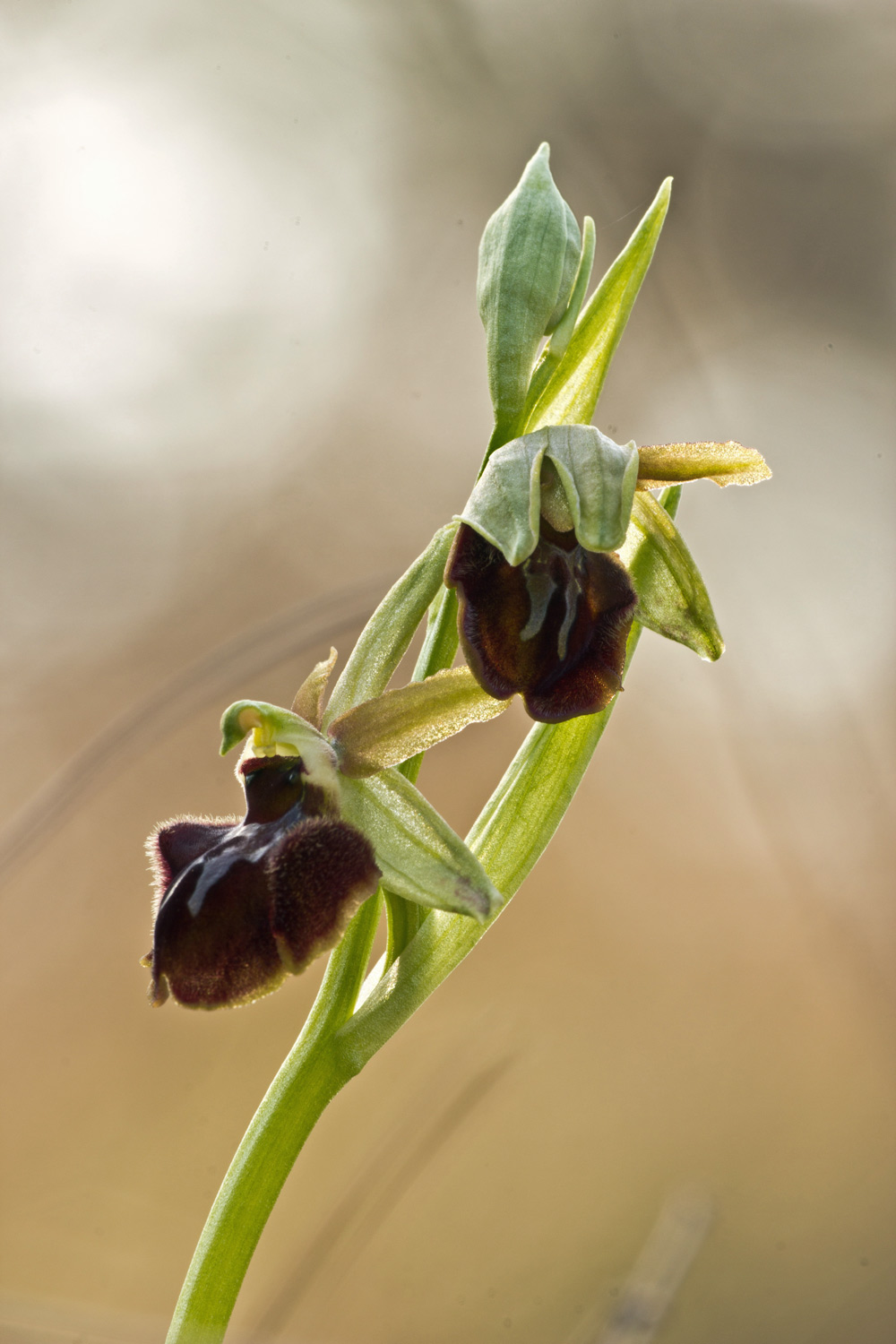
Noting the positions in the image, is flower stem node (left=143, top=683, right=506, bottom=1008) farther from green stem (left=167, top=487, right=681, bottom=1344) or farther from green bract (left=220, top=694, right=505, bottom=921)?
green stem (left=167, top=487, right=681, bottom=1344)

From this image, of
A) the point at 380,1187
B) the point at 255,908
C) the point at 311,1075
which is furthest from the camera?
the point at 380,1187

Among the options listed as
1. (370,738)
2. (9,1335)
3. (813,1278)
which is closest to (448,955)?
(370,738)

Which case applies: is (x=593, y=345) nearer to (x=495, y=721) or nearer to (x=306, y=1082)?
(x=306, y=1082)

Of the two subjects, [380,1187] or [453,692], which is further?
[380,1187]

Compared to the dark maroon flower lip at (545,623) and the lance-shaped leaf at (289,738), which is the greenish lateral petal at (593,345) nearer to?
the dark maroon flower lip at (545,623)

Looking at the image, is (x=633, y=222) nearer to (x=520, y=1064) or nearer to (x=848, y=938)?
(x=848, y=938)

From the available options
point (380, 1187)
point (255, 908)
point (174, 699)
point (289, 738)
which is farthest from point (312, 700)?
point (380, 1187)

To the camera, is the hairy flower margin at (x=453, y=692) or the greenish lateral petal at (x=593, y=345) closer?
the hairy flower margin at (x=453, y=692)

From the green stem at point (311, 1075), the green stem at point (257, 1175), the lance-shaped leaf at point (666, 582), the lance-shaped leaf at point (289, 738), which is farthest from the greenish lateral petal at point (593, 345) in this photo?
the green stem at point (257, 1175)
